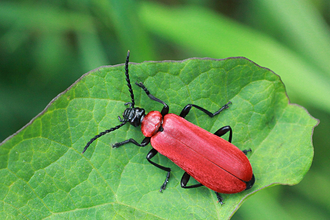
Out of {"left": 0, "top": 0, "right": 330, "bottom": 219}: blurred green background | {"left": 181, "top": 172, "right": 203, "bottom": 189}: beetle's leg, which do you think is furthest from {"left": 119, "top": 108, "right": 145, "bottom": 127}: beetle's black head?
{"left": 0, "top": 0, "right": 330, "bottom": 219}: blurred green background

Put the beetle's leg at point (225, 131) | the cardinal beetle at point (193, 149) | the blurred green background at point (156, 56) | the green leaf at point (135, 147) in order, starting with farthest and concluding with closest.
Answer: the blurred green background at point (156, 56)
the beetle's leg at point (225, 131)
the cardinal beetle at point (193, 149)
the green leaf at point (135, 147)

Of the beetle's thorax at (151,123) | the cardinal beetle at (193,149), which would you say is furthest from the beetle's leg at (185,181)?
the beetle's thorax at (151,123)

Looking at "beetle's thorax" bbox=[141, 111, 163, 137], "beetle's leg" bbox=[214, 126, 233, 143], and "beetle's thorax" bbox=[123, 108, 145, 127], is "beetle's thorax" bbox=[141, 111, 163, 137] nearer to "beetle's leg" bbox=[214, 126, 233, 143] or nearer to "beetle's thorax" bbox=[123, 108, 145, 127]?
"beetle's thorax" bbox=[123, 108, 145, 127]

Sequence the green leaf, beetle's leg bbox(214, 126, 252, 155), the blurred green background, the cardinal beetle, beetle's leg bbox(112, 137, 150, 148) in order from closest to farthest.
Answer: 1. the green leaf
2. beetle's leg bbox(112, 137, 150, 148)
3. the cardinal beetle
4. beetle's leg bbox(214, 126, 252, 155)
5. the blurred green background

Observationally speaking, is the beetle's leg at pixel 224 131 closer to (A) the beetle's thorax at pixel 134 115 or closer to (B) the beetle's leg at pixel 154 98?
(B) the beetle's leg at pixel 154 98

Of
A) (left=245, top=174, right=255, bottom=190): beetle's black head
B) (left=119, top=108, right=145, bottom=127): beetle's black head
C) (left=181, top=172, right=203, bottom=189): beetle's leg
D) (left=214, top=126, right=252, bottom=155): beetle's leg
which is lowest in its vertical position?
(left=181, top=172, right=203, bottom=189): beetle's leg
